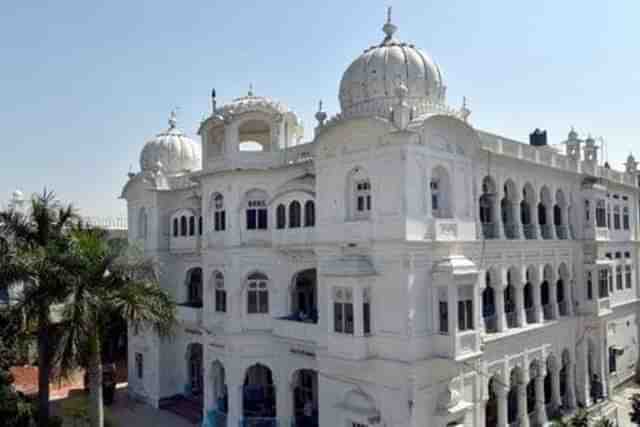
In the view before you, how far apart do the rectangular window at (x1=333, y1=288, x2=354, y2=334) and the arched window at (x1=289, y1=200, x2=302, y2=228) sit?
13.3 feet

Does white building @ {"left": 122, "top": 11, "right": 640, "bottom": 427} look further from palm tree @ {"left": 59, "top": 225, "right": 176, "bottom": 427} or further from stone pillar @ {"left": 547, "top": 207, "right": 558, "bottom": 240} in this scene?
palm tree @ {"left": 59, "top": 225, "right": 176, "bottom": 427}

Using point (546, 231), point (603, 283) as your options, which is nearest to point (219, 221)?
point (546, 231)

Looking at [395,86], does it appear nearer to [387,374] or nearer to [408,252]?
[408,252]

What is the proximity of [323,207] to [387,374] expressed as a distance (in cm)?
574

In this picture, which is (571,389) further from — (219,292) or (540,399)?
(219,292)

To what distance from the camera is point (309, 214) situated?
19.2 m

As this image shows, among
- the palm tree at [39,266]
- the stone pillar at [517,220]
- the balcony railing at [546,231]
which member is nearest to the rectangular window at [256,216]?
the palm tree at [39,266]

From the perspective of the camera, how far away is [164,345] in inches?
984

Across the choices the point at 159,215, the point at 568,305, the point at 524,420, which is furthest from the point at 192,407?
the point at 568,305

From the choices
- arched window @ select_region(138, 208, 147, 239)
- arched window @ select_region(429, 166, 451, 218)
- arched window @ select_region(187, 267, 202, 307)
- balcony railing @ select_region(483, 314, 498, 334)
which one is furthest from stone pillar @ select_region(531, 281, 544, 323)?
arched window @ select_region(138, 208, 147, 239)

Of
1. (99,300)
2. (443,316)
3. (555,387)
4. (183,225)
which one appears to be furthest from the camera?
(183,225)

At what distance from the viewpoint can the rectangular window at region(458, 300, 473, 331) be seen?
1582 centimetres

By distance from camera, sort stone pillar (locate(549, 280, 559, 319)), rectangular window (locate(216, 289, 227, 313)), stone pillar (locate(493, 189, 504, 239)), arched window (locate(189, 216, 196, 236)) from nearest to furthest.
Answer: stone pillar (locate(493, 189, 504, 239))
rectangular window (locate(216, 289, 227, 313))
stone pillar (locate(549, 280, 559, 319))
arched window (locate(189, 216, 196, 236))

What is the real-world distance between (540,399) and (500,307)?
16.1 ft
